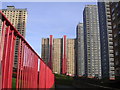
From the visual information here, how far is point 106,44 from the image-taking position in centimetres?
7775

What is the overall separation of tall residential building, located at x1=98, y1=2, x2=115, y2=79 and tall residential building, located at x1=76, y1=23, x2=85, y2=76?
17166 millimetres

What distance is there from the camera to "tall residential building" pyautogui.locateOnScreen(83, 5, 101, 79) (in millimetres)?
93938

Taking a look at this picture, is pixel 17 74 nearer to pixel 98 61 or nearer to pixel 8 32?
pixel 8 32

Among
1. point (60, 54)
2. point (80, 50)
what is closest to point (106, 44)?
point (80, 50)

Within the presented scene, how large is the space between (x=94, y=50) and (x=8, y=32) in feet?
325

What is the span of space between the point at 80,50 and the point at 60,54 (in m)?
10.1

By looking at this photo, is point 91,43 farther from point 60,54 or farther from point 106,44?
point 106,44

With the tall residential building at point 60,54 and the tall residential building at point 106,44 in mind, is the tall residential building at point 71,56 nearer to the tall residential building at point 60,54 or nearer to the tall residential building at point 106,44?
the tall residential building at point 60,54

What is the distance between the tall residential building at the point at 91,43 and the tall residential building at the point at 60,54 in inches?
375

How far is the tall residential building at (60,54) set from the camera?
101688mm

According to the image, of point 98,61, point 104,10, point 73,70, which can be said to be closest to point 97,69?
point 98,61

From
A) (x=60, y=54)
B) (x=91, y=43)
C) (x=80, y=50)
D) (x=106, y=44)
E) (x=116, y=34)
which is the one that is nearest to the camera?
(x=116, y=34)

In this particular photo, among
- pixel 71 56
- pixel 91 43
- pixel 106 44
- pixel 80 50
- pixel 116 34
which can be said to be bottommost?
pixel 71 56

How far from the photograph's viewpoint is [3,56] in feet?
8.07
